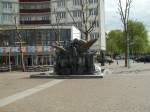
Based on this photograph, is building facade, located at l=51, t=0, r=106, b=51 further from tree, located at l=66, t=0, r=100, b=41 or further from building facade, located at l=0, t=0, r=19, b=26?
building facade, located at l=0, t=0, r=19, b=26

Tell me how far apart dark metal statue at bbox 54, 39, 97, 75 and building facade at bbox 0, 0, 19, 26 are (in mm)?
71616

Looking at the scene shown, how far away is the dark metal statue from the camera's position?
34.7 metres

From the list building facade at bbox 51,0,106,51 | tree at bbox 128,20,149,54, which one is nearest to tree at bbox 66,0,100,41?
building facade at bbox 51,0,106,51

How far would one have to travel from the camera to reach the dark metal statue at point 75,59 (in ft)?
114

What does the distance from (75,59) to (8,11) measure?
7490 cm

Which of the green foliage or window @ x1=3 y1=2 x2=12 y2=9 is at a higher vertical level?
window @ x1=3 y1=2 x2=12 y2=9

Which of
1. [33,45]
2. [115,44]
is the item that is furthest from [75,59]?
[115,44]

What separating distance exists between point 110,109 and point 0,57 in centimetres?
6508

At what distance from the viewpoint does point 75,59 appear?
115 ft

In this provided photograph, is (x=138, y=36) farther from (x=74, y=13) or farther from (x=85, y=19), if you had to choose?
(x=85, y=19)

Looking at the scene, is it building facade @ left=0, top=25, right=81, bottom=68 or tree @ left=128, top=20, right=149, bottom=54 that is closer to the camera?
building facade @ left=0, top=25, right=81, bottom=68

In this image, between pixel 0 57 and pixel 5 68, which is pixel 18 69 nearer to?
pixel 5 68

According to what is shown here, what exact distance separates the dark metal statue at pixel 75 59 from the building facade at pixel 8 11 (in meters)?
71.6

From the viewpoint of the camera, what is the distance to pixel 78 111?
13.5m
